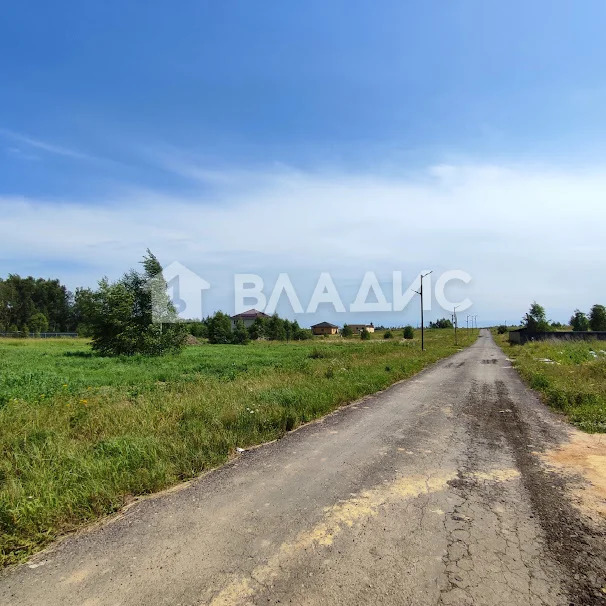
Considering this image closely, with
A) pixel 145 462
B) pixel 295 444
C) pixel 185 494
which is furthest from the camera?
pixel 295 444

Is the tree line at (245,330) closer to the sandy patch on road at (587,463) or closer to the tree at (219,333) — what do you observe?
the tree at (219,333)

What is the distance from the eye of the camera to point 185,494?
14.8ft

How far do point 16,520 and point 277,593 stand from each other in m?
2.72

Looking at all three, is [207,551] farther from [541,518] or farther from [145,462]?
[541,518]

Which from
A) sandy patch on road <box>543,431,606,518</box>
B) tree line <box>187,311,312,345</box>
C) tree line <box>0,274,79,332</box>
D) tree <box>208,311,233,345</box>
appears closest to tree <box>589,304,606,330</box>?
tree line <box>187,311,312,345</box>

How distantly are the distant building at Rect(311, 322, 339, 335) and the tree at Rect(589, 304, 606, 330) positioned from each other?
7174 cm

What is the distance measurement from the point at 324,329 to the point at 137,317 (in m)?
98.3

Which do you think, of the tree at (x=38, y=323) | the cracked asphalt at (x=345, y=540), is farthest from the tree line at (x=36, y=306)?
the cracked asphalt at (x=345, y=540)

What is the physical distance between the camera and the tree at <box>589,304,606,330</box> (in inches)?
2510

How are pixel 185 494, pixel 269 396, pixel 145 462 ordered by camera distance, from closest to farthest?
pixel 185 494, pixel 145 462, pixel 269 396

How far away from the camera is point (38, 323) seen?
7788 cm

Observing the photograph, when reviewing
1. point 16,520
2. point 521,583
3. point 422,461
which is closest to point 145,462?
point 16,520

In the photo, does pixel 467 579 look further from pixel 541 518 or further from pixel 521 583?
pixel 541 518

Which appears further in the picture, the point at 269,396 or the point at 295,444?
the point at 269,396
